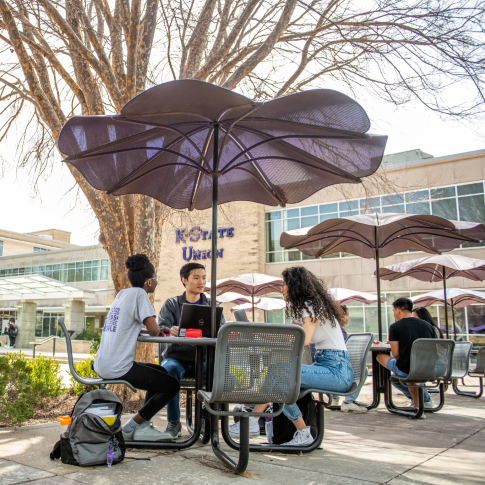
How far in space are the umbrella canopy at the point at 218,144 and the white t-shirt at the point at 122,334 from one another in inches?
23.8

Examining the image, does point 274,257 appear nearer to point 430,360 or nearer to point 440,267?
point 440,267

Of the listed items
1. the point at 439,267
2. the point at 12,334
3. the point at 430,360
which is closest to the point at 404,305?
the point at 430,360

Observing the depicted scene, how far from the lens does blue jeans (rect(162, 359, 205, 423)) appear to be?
4027 mm

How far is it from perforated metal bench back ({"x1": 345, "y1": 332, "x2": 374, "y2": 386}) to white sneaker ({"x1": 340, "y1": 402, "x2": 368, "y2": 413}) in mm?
1793

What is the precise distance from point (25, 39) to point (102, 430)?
6.36 metres

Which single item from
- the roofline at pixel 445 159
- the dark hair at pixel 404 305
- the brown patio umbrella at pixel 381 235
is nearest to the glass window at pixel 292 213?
the roofline at pixel 445 159

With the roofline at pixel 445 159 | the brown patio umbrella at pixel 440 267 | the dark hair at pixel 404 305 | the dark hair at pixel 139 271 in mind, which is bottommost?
the dark hair at pixel 404 305

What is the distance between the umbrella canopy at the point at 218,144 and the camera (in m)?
3.38

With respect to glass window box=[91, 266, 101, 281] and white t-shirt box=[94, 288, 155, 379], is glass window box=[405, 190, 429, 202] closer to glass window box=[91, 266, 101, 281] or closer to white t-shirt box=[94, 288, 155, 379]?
white t-shirt box=[94, 288, 155, 379]

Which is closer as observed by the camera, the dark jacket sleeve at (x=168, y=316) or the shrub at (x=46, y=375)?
the dark jacket sleeve at (x=168, y=316)

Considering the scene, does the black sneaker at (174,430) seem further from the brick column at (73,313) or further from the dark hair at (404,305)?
the brick column at (73,313)

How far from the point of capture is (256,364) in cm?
291

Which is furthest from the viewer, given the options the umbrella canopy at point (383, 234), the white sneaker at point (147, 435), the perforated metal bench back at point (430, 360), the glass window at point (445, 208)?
the glass window at point (445, 208)

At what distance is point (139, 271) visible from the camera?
12.9ft
